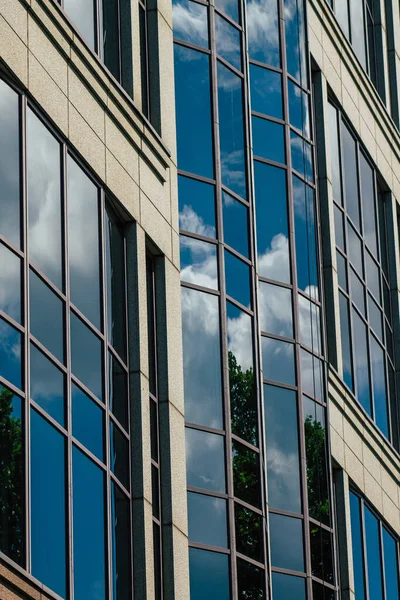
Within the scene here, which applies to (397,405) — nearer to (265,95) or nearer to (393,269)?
(393,269)

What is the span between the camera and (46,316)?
23.0 m

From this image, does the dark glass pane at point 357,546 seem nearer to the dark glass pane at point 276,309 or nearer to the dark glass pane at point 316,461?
the dark glass pane at point 316,461

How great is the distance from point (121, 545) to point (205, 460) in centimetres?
385

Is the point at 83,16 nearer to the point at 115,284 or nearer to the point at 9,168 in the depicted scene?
the point at 115,284

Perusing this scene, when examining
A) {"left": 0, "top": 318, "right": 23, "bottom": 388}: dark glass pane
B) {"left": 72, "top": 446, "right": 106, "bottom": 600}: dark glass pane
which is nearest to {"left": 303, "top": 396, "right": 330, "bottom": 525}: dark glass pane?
{"left": 72, "top": 446, "right": 106, "bottom": 600}: dark glass pane

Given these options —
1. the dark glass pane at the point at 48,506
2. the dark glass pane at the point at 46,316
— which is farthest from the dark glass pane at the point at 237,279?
the dark glass pane at the point at 48,506

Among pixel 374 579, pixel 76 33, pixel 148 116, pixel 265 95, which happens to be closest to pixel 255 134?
pixel 265 95

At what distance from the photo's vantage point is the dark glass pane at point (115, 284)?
86.5 ft

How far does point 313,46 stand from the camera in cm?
3872

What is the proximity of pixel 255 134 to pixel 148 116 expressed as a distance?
444 centimetres

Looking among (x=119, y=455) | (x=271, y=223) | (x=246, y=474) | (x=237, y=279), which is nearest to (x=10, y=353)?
(x=119, y=455)

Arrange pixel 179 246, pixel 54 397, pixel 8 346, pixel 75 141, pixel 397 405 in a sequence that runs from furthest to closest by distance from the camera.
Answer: pixel 397 405 < pixel 179 246 < pixel 75 141 < pixel 54 397 < pixel 8 346

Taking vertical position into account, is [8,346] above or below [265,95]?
below

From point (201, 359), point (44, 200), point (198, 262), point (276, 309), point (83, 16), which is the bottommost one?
point (201, 359)
